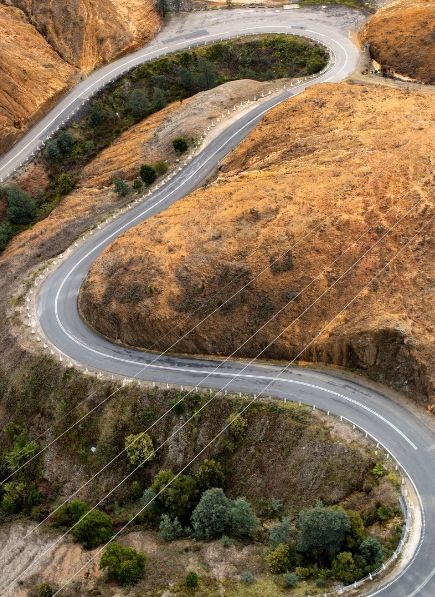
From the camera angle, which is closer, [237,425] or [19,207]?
[237,425]

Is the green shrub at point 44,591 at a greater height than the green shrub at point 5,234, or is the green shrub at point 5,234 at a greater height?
the green shrub at point 5,234

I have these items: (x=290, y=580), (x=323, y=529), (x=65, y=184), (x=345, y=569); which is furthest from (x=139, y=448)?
(x=65, y=184)

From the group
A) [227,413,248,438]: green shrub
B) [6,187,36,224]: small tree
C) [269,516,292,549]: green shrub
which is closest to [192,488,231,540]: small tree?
[269,516,292,549]: green shrub

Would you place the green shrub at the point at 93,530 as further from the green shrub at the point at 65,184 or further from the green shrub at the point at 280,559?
the green shrub at the point at 65,184

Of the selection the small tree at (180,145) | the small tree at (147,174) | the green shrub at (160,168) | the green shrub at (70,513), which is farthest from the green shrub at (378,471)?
the small tree at (180,145)

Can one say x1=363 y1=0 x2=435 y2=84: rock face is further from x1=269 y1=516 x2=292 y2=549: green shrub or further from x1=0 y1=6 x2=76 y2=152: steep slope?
x1=269 y1=516 x2=292 y2=549: green shrub

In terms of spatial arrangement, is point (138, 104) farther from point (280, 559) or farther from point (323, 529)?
point (323, 529)
